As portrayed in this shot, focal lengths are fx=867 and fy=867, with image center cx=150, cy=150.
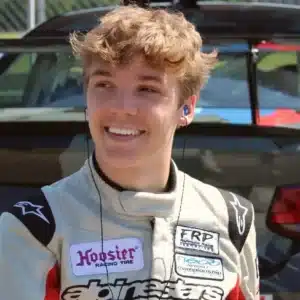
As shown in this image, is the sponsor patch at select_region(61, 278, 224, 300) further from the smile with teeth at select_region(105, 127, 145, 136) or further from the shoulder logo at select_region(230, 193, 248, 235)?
the smile with teeth at select_region(105, 127, 145, 136)

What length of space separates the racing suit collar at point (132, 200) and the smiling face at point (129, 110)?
1.9 inches

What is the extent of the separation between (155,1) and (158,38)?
2.52 meters

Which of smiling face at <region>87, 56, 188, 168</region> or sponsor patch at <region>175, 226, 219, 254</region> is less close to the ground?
smiling face at <region>87, 56, 188, 168</region>

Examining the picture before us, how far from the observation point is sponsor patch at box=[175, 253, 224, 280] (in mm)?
1801

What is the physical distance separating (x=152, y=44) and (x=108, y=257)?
17.6 inches

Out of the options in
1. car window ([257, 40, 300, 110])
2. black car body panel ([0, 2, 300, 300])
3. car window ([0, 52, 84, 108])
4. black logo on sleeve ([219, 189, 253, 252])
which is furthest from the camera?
car window ([257, 40, 300, 110])

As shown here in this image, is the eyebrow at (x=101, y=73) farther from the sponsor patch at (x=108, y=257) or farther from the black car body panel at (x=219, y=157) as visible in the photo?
the black car body panel at (x=219, y=157)

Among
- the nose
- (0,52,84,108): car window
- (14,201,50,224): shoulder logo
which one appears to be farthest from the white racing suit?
(0,52,84,108): car window

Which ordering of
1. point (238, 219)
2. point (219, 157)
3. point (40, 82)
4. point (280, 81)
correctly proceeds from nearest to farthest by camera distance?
point (238, 219) < point (219, 157) < point (280, 81) < point (40, 82)

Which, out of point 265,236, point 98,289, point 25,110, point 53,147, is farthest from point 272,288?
point 25,110

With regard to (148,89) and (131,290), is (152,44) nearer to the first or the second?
(148,89)

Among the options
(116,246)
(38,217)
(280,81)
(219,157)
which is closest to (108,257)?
(116,246)

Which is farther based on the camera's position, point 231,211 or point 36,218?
point 231,211

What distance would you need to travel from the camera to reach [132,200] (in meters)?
1.79
